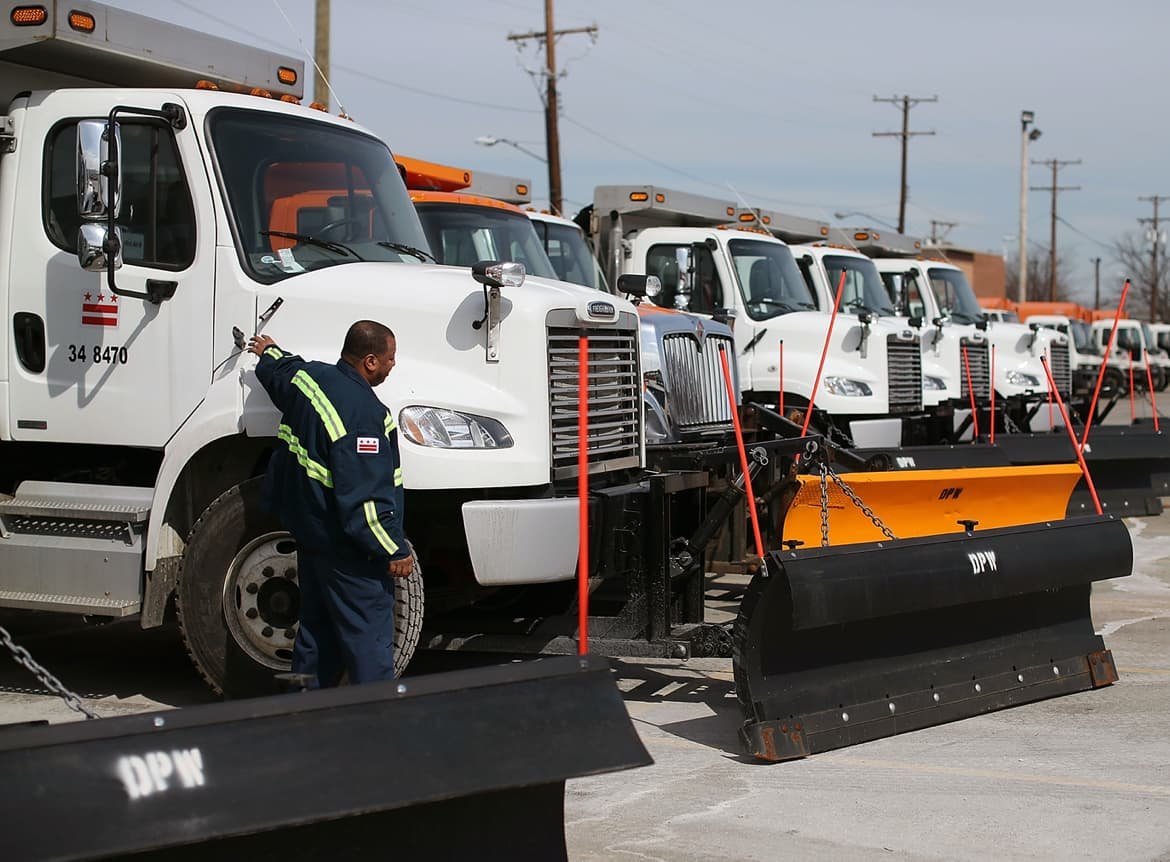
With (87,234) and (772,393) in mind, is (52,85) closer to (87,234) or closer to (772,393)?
(87,234)

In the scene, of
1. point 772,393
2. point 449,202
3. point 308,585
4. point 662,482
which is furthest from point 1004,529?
point 772,393

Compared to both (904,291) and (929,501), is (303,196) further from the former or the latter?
(904,291)

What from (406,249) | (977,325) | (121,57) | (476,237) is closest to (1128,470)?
(977,325)

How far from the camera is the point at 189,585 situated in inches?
258

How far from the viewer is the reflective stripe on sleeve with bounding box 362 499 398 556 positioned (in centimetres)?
534

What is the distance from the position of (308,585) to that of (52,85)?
135 inches

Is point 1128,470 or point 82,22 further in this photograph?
point 1128,470

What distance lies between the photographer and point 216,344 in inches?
266

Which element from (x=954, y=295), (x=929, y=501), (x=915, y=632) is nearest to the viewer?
(x=915, y=632)

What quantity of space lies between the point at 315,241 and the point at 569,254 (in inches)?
233

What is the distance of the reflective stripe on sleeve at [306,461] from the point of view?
545cm

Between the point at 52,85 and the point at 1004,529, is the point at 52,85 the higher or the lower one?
the higher one

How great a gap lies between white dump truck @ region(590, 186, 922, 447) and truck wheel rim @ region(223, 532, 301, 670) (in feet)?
22.7

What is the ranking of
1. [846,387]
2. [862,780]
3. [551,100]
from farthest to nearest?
[551,100] → [846,387] → [862,780]
